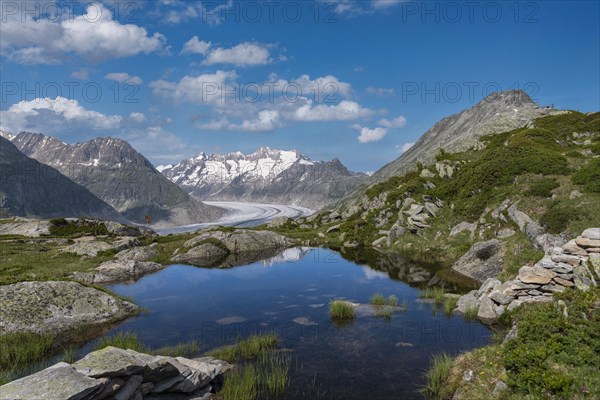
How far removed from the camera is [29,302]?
26.2 meters

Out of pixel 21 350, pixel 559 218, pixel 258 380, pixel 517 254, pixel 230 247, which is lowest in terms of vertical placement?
pixel 258 380

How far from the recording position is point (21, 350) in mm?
20766

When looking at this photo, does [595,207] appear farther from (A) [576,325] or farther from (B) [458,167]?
(B) [458,167]

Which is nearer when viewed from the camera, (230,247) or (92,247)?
(92,247)

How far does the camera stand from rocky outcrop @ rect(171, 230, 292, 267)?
61.9 m

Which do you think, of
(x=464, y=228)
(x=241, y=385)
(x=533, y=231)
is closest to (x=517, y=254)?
(x=533, y=231)

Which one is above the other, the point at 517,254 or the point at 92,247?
the point at 517,254

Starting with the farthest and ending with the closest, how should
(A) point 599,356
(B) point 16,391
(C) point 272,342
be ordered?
(C) point 272,342 → (A) point 599,356 → (B) point 16,391

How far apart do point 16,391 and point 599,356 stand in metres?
21.1

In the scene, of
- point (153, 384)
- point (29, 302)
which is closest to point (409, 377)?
point (153, 384)

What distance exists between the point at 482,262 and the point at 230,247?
151 feet

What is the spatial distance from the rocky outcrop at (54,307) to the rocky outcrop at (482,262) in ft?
114

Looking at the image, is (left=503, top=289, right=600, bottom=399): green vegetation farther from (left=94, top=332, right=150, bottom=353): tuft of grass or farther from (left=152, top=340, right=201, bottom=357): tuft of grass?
(left=94, top=332, right=150, bottom=353): tuft of grass

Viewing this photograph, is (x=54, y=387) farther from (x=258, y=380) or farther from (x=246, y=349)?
(x=246, y=349)
